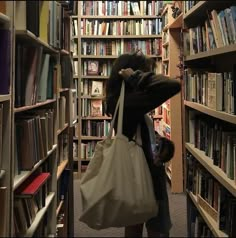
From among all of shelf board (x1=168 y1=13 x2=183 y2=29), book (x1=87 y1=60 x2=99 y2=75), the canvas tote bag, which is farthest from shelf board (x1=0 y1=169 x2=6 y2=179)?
book (x1=87 y1=60 x2=99 y2=75)

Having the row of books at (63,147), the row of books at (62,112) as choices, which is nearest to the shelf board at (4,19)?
the row of books at (62,112)

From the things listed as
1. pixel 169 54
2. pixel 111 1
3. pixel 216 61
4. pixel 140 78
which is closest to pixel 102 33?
pixel 111 1

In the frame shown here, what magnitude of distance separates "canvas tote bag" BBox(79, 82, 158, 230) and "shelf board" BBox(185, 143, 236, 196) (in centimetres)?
27

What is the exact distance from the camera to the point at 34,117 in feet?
4.91

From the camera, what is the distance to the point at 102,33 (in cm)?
389

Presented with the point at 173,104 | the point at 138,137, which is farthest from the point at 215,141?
the point at 173,104

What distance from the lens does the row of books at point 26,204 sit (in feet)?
4.34

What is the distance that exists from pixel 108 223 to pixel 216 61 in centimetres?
104

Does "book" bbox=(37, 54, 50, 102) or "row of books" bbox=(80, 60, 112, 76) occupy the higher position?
"row of books" bbox=(80, 60, 112, 76)

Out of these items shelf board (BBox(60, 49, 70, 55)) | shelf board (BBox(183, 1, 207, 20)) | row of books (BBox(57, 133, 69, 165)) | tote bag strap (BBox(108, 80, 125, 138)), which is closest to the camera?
tote bag strap (BBox(108, 80, 125, 138))

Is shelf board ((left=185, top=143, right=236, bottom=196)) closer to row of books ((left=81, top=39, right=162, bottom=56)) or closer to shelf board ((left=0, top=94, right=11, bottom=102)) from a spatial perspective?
shelf board ((left=0, top=94, right=11, bottom=102))

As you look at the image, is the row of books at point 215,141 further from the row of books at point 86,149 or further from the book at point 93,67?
the book at point 93,67

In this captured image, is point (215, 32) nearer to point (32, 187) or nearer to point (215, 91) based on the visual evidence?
point (215, 91)

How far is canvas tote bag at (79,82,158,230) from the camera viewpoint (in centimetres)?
137
